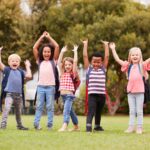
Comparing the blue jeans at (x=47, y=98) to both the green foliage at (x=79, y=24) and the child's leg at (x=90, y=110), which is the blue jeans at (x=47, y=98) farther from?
the green foliage at (x=79, y=24)

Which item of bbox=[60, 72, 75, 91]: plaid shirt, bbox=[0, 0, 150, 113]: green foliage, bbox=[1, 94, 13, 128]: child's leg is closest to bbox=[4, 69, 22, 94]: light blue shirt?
bbox=[1, 94, 13, 128]: child's leg

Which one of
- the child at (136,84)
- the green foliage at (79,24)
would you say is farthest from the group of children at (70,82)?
the green foliage at (79,24)

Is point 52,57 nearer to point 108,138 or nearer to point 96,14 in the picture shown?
point 108,138

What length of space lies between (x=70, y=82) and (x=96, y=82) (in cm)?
76

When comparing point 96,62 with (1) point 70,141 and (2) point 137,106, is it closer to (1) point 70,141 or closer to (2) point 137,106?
(2) point 137,106

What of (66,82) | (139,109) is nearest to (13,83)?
(66,82)

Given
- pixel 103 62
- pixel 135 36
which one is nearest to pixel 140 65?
pixel 103 62

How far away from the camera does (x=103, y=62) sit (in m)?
13.2

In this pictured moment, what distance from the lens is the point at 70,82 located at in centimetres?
1319

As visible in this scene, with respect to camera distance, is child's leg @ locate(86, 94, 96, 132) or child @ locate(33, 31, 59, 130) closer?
child's leg @ locate(86, 94, 96, 132)

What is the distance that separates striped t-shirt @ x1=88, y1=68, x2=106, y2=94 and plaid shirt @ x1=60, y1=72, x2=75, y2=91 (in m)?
0.61

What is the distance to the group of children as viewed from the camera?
12531mm

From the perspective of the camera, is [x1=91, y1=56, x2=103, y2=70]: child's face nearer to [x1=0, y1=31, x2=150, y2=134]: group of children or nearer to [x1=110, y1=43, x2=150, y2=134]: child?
[x1=0, y1=31, x2=150, y2=134]: group of children

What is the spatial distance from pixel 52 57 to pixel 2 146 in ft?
13.9
